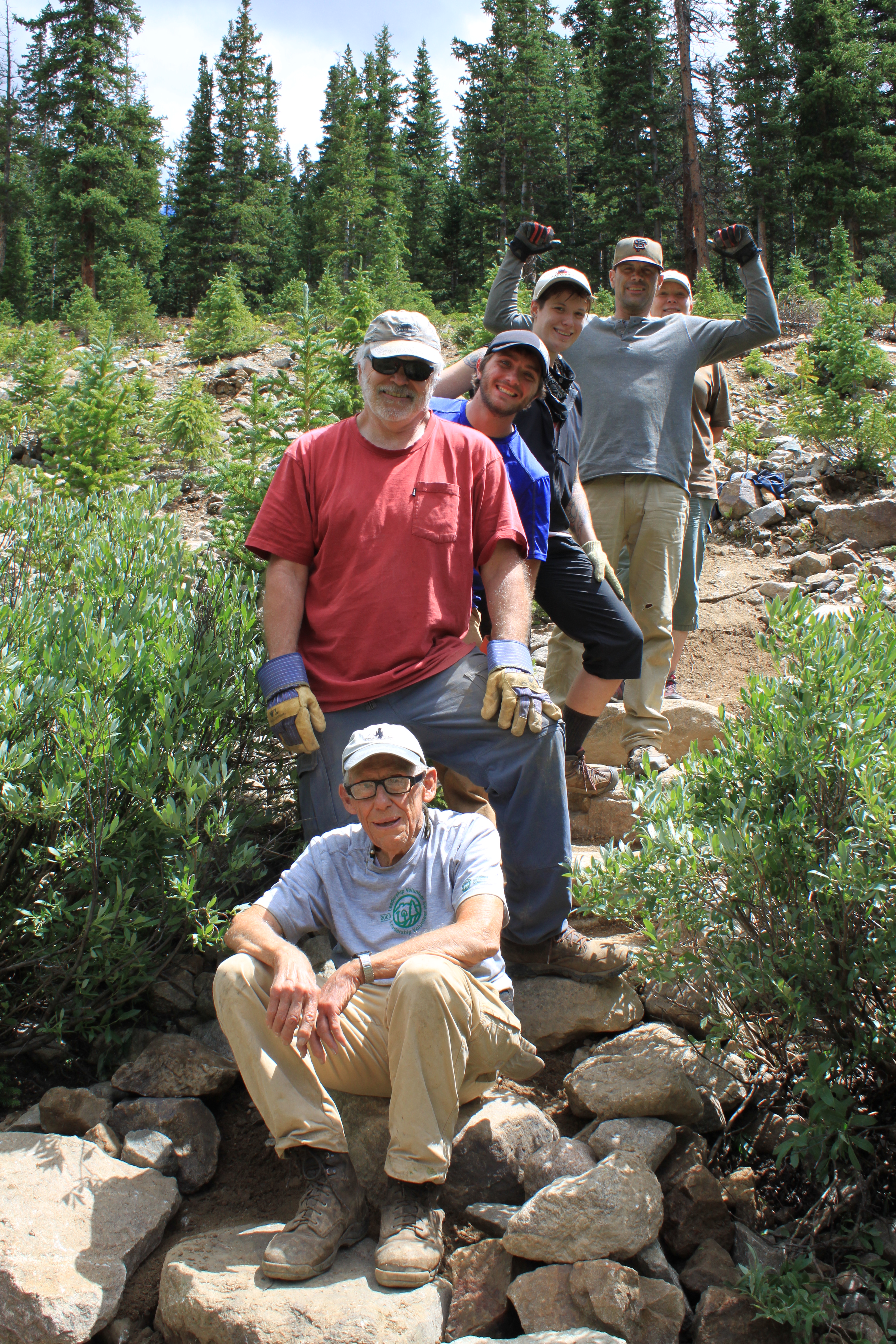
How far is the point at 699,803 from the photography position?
2.66 meters

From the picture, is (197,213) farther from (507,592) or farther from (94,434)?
(507,592)

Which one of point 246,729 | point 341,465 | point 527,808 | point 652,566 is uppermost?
point 341,465

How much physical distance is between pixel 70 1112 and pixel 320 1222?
2.85 ft

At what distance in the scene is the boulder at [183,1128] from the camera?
2.61 metres

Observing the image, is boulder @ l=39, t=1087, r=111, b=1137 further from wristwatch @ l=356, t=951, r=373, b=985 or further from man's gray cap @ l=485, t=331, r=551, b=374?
man's gray cap @ l=485, t=331, r=551, b=374

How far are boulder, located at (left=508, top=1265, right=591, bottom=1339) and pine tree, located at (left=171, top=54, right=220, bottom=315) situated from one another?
33672 mm

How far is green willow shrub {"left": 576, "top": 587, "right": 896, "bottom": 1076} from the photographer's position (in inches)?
88.7

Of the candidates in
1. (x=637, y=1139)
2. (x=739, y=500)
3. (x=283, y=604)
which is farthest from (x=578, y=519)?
(x=739, y=500)

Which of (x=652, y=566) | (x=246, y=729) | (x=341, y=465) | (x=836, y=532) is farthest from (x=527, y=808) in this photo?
(x=836, y=532)

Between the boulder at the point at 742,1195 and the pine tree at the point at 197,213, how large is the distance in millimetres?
33467

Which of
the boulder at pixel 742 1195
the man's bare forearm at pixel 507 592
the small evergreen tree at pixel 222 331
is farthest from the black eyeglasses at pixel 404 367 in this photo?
the small evergreen tree at pixel 222 331

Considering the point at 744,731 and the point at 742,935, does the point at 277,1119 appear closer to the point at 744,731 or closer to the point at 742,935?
the point at 742,935

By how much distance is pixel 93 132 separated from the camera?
1107 inches

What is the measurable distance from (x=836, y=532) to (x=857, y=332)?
9.92 ft
